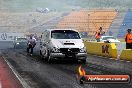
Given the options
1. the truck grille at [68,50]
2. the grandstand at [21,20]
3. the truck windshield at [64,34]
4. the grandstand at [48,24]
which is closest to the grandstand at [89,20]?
the grandstand at [48,24]

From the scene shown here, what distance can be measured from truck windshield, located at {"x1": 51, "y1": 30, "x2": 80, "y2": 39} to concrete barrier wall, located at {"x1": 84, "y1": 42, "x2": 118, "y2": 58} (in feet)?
14.8

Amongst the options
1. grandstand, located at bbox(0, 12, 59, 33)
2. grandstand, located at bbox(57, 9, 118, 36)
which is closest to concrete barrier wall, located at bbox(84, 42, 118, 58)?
grandstand, located at bbox(57, 9, 118, 36)

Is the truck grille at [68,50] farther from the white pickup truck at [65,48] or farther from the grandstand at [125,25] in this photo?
the grandstand at [125,25]

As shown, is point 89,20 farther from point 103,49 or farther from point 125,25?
point 103,49

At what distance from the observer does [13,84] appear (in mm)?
10133

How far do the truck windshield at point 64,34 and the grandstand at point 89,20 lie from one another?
43149 millimetres

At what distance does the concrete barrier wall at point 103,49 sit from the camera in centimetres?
2274

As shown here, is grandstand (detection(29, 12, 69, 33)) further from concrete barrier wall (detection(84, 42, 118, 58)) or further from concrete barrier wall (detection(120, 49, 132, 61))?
concrete barrier wall (detection(120, 49, 132, 61))

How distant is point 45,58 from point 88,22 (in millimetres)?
49923

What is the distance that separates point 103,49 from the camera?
80.1ft

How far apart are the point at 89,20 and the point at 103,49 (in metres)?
46.6

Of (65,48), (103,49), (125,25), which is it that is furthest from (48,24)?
(65,48)

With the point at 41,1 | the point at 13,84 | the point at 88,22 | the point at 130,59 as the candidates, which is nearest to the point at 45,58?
the point at 130,59

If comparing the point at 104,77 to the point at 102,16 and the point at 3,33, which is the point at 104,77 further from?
the point at 102,16
